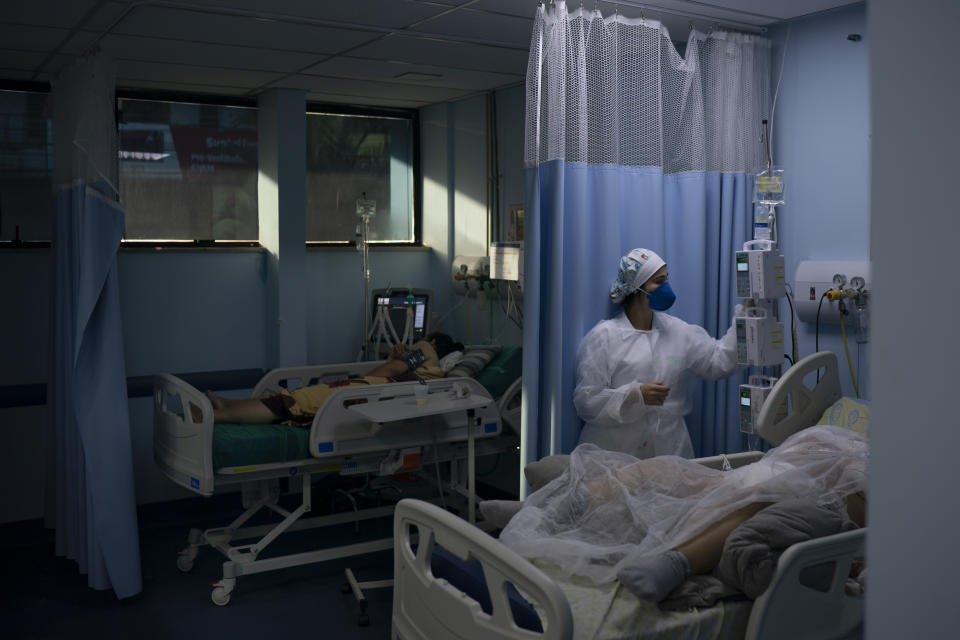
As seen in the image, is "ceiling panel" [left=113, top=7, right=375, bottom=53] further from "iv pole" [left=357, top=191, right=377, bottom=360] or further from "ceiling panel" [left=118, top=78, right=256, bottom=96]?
"iv pole" [left=357, top=191, right=377, bottom=360]

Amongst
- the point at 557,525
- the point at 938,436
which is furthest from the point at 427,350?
the point at 938,436

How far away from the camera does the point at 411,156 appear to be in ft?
21.1

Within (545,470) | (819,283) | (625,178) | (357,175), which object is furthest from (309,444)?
(357,175)

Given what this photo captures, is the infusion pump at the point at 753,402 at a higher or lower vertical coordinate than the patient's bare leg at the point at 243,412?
higher

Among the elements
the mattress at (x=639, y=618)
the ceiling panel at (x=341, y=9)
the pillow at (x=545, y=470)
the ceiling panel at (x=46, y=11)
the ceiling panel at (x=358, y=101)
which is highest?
the ceiling panel at (x=358, y=101)

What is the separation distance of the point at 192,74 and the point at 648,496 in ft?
12.0

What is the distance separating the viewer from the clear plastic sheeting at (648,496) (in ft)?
8.21

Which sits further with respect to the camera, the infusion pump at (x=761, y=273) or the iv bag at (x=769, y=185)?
the iv bag at (x=769, y=185)

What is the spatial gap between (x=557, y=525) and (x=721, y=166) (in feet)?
6.33

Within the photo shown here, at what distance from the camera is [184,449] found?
3.97m

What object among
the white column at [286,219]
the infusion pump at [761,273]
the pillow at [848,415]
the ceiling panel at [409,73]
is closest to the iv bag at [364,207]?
the white column at [286,219]

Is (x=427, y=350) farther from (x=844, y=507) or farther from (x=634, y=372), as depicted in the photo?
(x=844, y=507)

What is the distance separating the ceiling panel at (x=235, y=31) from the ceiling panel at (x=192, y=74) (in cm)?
72

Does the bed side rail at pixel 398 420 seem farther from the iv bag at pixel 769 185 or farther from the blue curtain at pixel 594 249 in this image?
the iv bag at pixel 769 185
